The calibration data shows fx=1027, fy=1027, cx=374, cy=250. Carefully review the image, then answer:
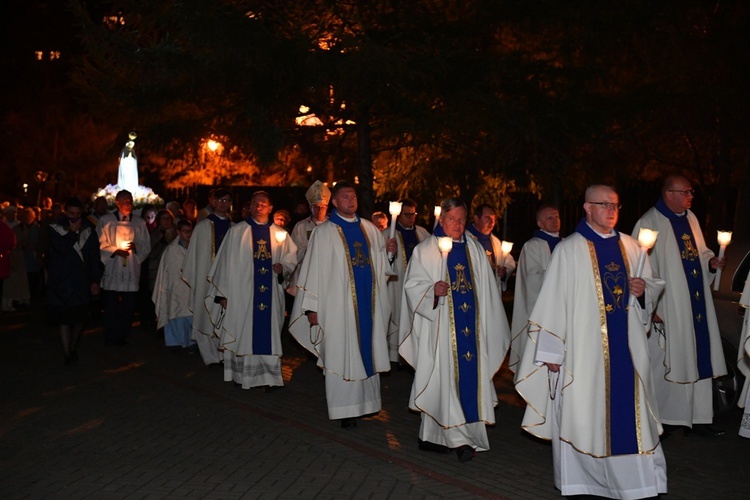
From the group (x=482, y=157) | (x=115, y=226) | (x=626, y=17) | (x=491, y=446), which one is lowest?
(x=491, y=446)

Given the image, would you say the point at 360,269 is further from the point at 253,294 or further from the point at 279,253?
the point at 253,294

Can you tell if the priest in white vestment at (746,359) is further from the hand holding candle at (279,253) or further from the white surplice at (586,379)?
the hand holding candle at (279,253)

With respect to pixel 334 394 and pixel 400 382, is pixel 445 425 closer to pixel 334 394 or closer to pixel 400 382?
pixel 334 394

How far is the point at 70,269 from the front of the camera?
1261cm

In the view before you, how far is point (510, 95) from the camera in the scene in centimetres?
1786

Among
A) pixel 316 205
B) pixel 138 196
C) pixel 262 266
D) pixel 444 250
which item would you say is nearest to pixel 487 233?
pixel 316 205

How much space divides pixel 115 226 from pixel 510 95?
23.4ft

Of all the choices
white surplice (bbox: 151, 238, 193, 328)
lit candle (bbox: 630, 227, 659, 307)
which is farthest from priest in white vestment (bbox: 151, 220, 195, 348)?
lit candle (bbox: 630, 227, 659, 307)

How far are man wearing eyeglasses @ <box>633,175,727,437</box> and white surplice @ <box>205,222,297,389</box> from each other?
171 inches

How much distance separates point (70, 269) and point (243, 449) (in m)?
5.06

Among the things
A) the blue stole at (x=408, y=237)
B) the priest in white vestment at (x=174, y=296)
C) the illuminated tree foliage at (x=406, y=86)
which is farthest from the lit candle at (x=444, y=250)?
the illuminated tree foliage at (x=406, y=86)

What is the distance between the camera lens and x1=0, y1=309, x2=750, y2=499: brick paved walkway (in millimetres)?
7379

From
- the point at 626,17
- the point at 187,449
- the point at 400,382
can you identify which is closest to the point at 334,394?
the point at 187,449

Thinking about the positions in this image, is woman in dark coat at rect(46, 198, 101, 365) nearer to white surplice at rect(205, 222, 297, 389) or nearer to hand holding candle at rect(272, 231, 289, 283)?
white surplice at rect(205, 222, 297, 389)
